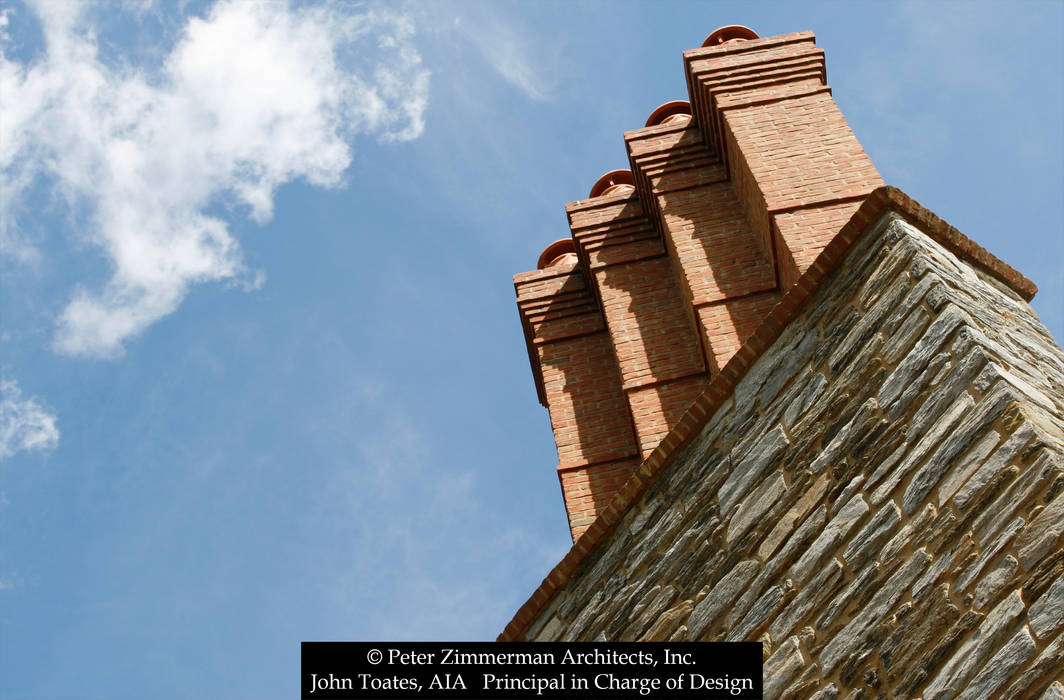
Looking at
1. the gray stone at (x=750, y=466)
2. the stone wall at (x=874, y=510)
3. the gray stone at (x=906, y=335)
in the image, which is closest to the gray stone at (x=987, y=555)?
the stone wall at (x=874, y=510)

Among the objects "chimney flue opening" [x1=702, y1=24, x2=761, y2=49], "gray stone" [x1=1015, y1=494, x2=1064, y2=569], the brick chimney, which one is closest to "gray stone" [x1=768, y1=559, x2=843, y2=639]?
"gray stone" [x1=1015, y1=494, x2=1064, y2=569]

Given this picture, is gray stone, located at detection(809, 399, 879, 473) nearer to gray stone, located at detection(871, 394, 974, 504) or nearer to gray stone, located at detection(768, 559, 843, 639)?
gray stone, located at detection(871, 394, 974, 504)

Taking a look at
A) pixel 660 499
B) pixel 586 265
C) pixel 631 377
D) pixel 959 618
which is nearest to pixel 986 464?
pixel 959 618

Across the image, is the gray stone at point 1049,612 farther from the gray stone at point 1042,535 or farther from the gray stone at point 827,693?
the gray stone at point 827,693

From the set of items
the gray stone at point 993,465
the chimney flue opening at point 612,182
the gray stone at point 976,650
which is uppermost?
the chimney flue opening at point 612,182

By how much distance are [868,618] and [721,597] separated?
72 centimetres

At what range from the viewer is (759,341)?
4883mm

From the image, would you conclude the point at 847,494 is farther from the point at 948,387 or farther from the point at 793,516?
the point at 948,387

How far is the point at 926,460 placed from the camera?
12.7 ft

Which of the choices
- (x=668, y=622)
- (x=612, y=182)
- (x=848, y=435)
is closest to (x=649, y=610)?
(x=668, y=622)

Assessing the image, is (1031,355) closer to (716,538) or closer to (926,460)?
(926,460)

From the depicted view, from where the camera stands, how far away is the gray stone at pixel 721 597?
434 cm

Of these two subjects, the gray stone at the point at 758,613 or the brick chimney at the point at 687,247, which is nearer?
the gray stone at the point at 758,613

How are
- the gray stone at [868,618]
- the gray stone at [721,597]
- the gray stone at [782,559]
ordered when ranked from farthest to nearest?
the gray stone at [721,597] < the gray stone at [782,559] < the gray stone at [868,618]
